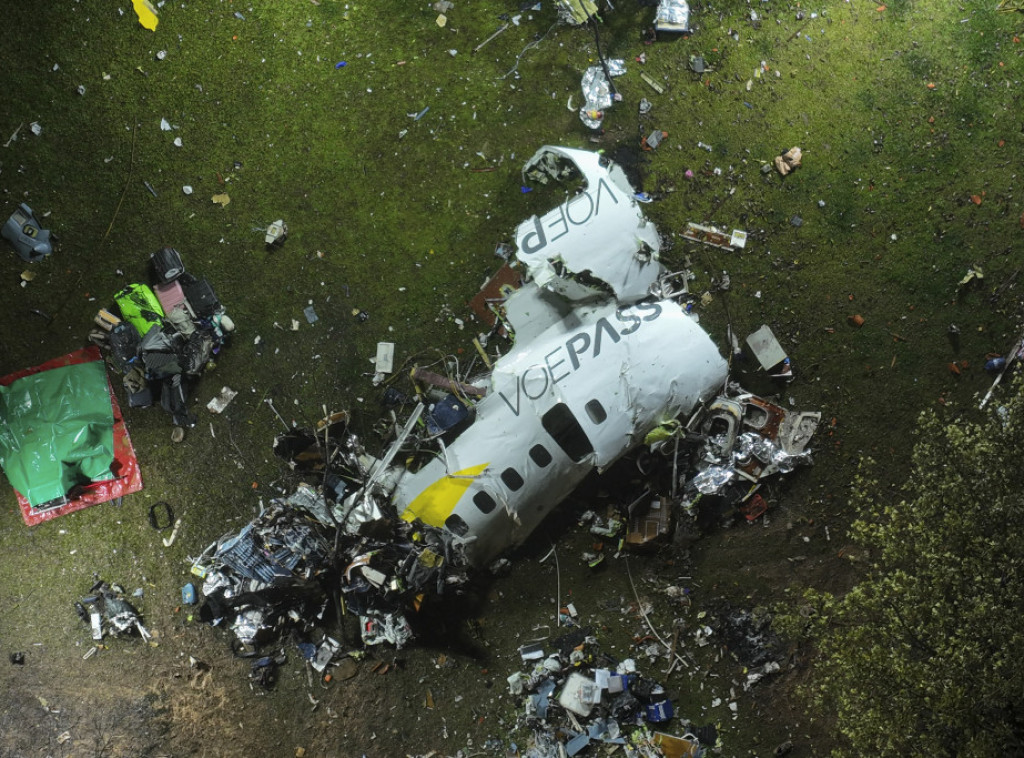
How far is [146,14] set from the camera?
26.1ft

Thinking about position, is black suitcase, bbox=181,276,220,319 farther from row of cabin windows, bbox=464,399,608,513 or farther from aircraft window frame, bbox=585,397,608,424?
aircraft window frame, bbox=585,397,608,424

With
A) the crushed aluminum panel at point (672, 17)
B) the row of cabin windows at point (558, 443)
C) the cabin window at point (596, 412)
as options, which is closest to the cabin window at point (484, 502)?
the row of cabin windows at point (558, 443)

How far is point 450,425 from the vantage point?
289 inches

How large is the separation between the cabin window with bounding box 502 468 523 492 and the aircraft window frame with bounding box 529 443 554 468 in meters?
0.21

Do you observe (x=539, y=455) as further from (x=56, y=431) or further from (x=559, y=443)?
(x=56, y=431)

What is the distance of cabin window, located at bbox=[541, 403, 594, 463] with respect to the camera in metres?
7.13

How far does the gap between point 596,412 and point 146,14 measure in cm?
626

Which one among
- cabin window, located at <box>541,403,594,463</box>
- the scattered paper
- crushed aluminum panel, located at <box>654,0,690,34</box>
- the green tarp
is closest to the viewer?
cabin window, located at <box>541,403,594,463</box>

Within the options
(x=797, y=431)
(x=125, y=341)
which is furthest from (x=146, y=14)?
(x=797, y=431)

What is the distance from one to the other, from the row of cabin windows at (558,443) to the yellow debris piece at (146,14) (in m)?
5.82

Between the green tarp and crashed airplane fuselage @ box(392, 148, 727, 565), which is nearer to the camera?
crashed airplane fuselage @ box(392, 148, 727, 565)

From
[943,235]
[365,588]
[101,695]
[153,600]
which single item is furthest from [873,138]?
[101,695]

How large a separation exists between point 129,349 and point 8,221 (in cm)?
181

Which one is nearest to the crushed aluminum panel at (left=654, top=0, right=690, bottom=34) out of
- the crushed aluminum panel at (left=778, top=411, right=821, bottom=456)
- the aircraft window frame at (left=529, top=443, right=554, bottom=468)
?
the crushed aluminum panel at (left=778, top=411, right=821, bottom=456)
